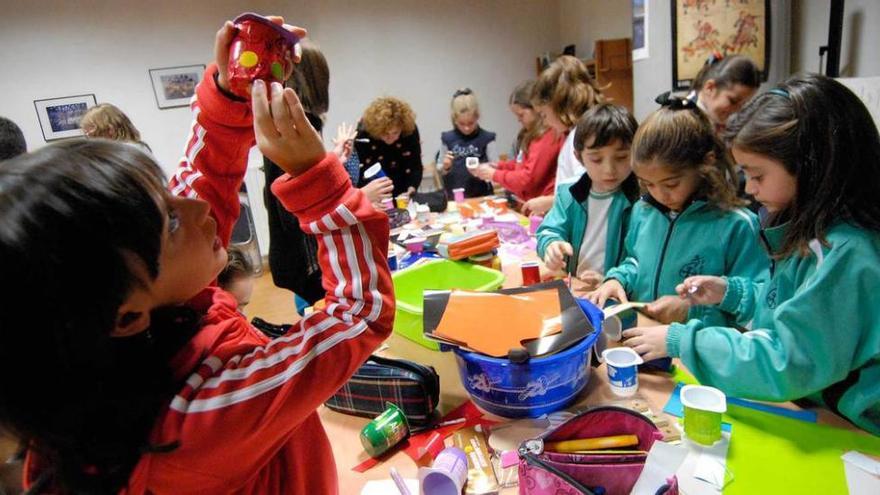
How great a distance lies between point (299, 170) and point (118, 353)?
11.7 inches

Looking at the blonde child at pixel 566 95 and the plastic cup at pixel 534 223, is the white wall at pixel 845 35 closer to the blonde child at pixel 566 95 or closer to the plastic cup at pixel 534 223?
the blonde child at pixel 566 95

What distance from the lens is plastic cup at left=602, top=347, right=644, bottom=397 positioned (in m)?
Answer: 1.07

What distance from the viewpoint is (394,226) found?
9.09ft

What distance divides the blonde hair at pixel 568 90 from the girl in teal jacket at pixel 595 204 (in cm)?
61

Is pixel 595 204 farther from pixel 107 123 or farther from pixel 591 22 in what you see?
pixel 591 22

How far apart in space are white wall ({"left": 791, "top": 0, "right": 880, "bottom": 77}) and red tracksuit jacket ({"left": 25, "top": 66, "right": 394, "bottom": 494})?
301 cm

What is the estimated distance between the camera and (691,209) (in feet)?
4.82

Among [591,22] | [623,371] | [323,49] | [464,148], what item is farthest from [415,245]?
[591,22]

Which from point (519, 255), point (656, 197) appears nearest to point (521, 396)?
point (656, 197)

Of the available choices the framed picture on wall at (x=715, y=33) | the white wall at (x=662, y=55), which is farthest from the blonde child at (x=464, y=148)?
the framed picture on wall at (x=715, y=33)

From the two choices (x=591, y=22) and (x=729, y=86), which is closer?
(x=729, y=86)

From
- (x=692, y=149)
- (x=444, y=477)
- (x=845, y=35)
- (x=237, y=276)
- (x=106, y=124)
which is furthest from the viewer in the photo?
(x=106, y=124)

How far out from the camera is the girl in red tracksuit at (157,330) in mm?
469

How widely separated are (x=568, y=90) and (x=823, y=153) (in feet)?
5.02
